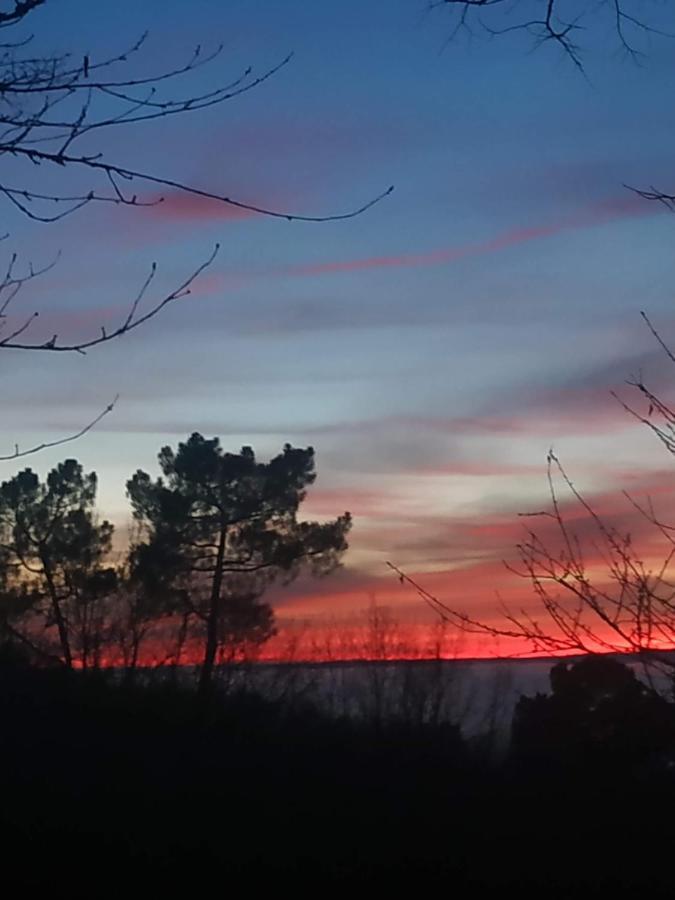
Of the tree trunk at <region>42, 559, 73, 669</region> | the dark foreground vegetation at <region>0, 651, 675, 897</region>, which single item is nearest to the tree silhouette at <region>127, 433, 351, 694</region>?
the tree trunk at <region>42, 559, 73, 669</region>

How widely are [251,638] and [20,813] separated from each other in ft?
53.2

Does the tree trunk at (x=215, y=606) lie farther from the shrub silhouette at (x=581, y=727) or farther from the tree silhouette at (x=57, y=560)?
the shrub silhouette at (x=581, y=727)

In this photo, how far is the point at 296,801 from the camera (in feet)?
44.1

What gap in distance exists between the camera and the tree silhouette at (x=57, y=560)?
24.4 m

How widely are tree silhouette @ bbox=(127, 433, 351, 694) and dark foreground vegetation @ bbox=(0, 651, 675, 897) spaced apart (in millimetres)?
10000

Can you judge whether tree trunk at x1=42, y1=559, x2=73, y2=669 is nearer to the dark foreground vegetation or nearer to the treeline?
the treeline

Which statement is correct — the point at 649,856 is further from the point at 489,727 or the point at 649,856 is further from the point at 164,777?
the point at 489,727

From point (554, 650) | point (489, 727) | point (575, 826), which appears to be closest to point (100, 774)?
point (575, 826)

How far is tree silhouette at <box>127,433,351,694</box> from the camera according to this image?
27125 millimetres

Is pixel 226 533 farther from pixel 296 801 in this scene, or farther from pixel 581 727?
pixel 296 801

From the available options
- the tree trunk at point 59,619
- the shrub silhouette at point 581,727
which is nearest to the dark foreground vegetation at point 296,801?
the shrub silhouette at point 581,727

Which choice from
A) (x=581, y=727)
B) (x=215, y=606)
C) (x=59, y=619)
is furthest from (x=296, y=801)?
(x=215, y=606)

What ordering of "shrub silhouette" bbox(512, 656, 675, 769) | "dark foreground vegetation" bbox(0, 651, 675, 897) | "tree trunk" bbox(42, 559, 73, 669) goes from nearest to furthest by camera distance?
1. "dark foreground vegetation" bbox(0, 651, 675, 897)
2. "shrub silhouette" bbox(512, 656, 675, 769)
3. "tree trunk" bbox(42, 559, 73, 669)

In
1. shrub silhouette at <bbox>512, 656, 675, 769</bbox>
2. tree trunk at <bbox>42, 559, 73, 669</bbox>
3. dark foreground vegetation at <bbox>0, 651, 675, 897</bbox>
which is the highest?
tree trunk at <bbox>42, 559, 73, 669</bbox>
